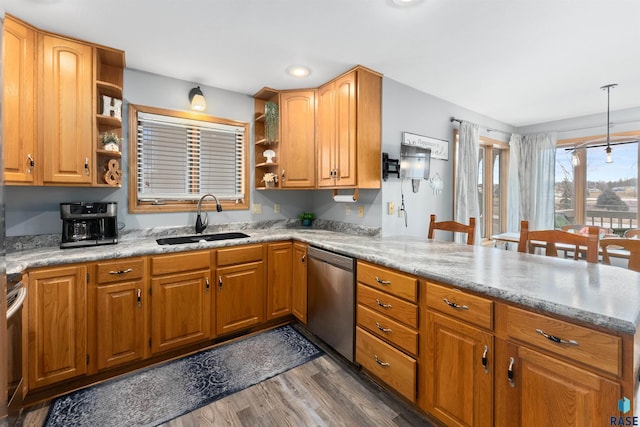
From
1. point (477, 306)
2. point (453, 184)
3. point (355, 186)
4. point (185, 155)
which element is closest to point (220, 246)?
point (185, 155)

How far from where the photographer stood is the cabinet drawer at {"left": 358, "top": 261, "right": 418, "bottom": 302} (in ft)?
5.38

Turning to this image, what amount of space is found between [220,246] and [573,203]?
16.1ft

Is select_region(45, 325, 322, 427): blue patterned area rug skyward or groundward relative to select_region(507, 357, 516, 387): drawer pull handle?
groundward

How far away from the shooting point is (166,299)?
2.17 m

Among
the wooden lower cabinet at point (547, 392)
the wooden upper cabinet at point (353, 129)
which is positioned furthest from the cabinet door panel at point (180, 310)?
the wooden lower cabinet at point (547, 392)

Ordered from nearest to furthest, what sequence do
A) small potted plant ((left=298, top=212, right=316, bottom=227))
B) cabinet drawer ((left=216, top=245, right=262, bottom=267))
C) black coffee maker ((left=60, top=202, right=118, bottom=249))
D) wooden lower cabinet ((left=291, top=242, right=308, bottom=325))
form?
black coffee maker ((left=60, top=202, right=118, bottom=249)) < cabinet drawer ((left=216, top=245, right=262, bottom=267)) < wooden lower cabinet ((left=291, top=242, right=308, bottom=325)) < small potted plant ((left=298, top=212, right=316, bottom=227))

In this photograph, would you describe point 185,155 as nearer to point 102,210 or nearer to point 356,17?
point 102,210

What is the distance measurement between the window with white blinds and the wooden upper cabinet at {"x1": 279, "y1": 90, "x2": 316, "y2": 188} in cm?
49

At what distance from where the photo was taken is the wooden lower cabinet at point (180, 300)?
2133mm

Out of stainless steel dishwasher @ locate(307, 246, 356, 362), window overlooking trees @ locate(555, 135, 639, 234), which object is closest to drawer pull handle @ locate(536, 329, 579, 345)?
stainless steel dishwasher @ locate(307, 246, 356, 362)

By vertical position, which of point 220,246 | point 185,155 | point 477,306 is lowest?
point 477,306

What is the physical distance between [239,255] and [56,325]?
1239 millimetres

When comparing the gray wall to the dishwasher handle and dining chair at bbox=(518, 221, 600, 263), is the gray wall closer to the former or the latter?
the dishwasher handle

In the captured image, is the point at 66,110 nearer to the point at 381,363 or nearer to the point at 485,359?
the point at 381,363
